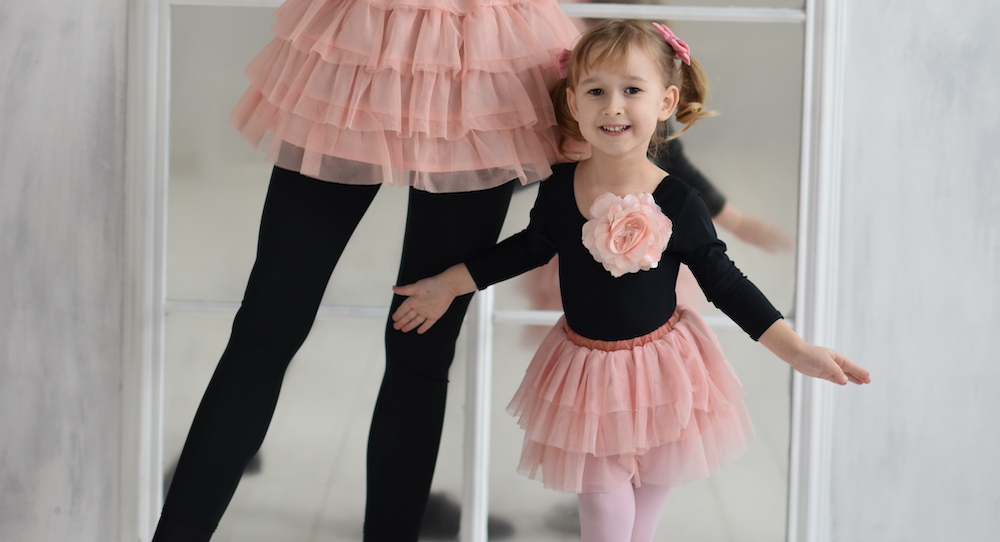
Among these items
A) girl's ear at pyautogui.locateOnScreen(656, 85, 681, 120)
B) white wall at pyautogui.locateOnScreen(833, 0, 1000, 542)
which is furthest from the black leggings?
white wall at pyautogui.locateOnScreen(833, 0, 1000, 542)

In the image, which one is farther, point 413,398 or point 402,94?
point 413,398

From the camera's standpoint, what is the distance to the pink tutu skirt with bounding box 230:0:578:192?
898 millimetres

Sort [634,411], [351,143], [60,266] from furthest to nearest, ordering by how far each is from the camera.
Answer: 1. [60,266]
2. [634,411]
3. [351,143]

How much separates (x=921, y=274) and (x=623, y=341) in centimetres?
71

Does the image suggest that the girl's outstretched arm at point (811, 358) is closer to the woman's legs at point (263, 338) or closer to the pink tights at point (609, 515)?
the pink tights at point (609, 515)

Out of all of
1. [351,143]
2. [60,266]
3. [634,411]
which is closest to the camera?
[351,143]

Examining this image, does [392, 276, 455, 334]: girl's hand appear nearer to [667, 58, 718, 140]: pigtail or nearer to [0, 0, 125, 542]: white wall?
[667, 58, 718, 140]: pigtail

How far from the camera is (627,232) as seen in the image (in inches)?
38.3

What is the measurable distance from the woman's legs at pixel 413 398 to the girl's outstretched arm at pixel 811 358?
40 cm

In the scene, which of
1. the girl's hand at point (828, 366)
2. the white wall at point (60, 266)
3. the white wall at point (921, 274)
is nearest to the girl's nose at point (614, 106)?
the girl's hand at point (828, 366)

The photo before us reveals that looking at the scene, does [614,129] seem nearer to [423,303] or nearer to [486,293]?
[423,303]

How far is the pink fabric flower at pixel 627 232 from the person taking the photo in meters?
0.97

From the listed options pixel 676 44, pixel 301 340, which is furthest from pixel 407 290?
pixel 676 44

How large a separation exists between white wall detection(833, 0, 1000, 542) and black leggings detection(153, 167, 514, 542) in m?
0.75
